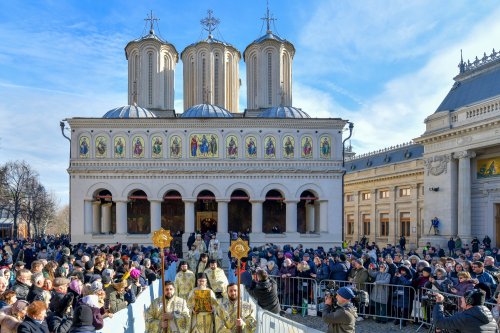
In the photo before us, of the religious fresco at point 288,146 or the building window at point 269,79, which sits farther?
the building window at point 269,79

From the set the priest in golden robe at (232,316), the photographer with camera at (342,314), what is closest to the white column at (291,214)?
the priest in golden robe at (232,316)

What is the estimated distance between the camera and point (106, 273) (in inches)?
420

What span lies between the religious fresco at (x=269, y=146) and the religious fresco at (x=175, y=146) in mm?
5712

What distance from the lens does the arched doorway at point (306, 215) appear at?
34.1 m

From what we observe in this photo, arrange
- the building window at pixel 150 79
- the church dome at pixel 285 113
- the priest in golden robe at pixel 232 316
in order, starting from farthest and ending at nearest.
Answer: the building window at pixel 150 79, the church dome at pixel 285 113, the priest in golden robe at pixel 232 316

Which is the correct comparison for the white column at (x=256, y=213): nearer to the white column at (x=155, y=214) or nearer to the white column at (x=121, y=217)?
the white column at (x=155, y=214)

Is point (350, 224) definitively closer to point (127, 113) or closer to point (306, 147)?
point (306, 147)

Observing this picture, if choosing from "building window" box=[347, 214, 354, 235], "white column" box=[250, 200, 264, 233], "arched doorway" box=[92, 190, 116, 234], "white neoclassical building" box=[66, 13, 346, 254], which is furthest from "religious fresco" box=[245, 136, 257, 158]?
"building window" box=[347, 214, 354, 235]

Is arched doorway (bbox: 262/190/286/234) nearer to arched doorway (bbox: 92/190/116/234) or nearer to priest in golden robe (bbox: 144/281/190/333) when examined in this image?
arched doorway (bbox: 92/190/116/234)

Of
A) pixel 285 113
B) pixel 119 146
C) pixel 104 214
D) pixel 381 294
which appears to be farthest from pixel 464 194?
pixel 104 214

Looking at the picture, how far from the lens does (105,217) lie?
34.3 metres

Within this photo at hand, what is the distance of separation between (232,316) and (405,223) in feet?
121

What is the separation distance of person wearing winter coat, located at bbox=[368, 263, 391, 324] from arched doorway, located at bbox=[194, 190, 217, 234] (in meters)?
22.4

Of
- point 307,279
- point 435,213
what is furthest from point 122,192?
point 435,213
